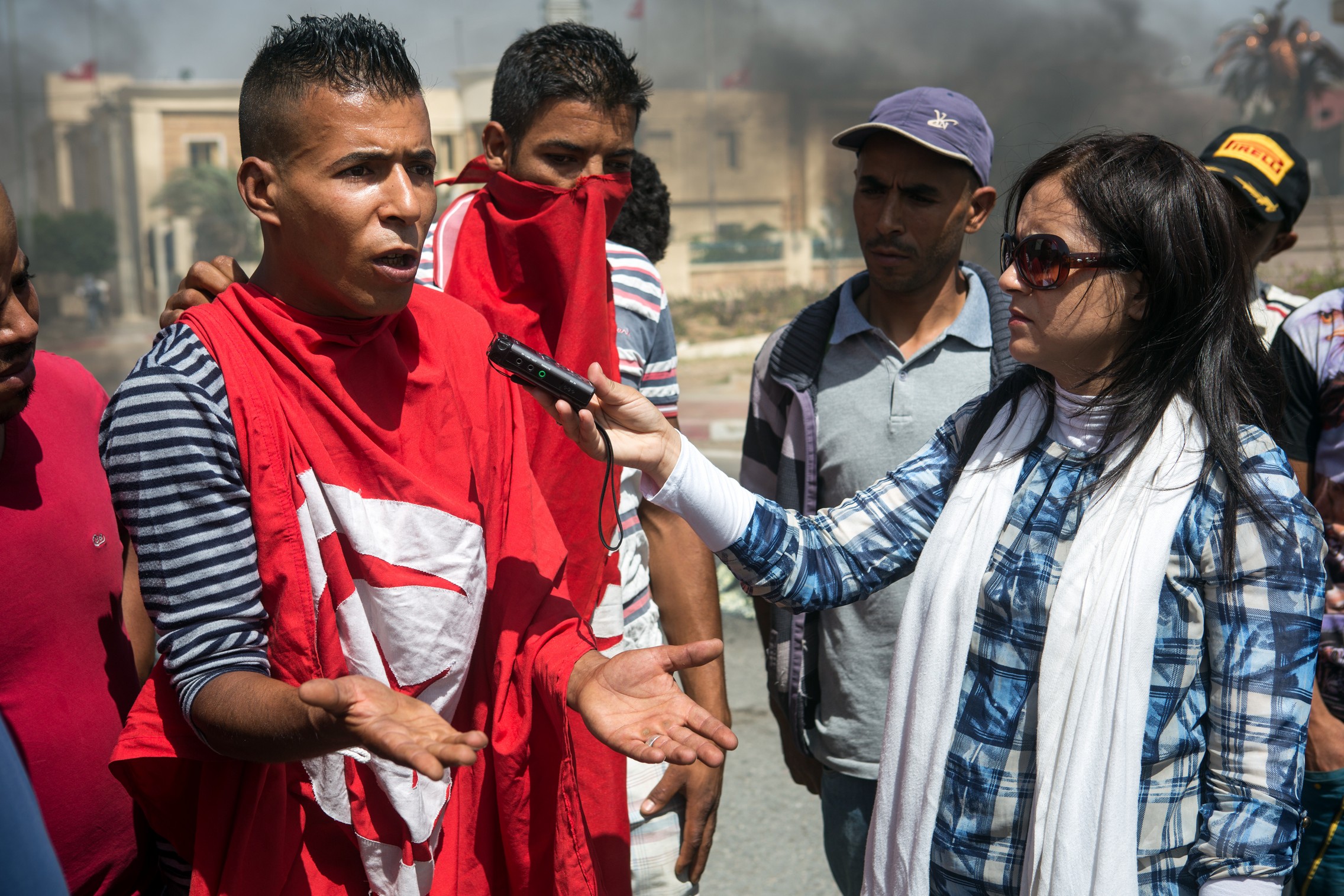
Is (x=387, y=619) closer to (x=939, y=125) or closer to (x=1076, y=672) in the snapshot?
(x=1076, y=672)

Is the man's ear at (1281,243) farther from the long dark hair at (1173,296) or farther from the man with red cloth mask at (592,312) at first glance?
the man with red cloth mask at (592,312)

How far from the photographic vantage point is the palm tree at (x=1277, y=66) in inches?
1577

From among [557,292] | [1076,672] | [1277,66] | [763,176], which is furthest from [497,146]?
[1277,66]

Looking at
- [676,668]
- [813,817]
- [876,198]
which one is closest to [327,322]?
[676,668]

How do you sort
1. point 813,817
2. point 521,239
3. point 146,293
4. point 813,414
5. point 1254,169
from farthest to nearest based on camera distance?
point 146,293
point 813,817
point 1254,169
point 813,414
point 521,239

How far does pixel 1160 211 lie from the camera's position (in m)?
1.86

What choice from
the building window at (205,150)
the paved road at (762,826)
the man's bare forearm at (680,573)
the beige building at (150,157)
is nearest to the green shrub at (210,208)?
the beige building at (150,157)

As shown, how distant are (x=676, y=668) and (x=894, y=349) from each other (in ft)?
4.55

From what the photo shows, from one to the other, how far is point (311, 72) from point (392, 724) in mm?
Answer: 1087

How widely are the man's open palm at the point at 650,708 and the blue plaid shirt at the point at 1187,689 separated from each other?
0.50m

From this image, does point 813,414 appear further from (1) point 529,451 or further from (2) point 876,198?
(1) point 529,451

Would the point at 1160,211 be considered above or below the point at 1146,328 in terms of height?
above

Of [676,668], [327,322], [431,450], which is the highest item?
[327,322]

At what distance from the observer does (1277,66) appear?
4056cm
